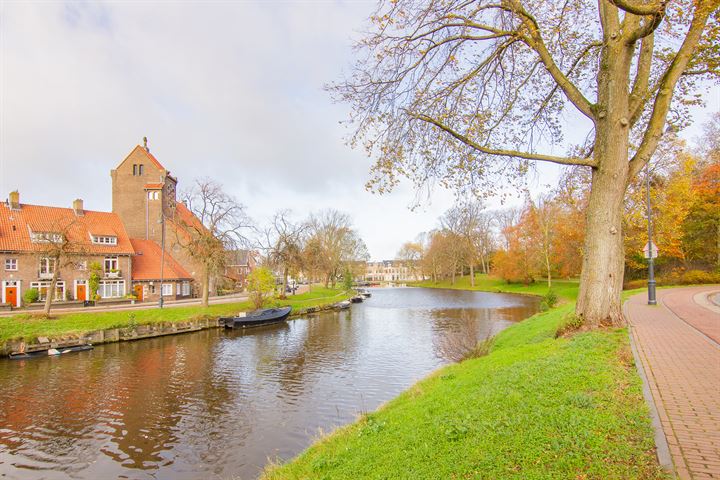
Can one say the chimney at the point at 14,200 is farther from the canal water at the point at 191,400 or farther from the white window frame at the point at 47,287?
the canal water at the point at 191,400

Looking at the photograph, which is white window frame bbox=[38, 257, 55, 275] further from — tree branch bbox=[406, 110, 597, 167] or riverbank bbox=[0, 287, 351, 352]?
tree branch bbox=[406, 110, 597, 167]

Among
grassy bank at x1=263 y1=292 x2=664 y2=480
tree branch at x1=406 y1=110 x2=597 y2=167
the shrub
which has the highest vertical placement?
tree branch at x1=406 y1=110 x2=597 y2=167

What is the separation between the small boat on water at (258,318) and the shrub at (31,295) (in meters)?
14.3

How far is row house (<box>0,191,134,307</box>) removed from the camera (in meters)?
29.2

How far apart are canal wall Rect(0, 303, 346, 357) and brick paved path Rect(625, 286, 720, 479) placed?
2433 cm

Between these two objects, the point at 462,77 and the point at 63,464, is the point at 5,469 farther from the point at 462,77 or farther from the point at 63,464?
the point at 462,77

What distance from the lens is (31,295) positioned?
2950cm

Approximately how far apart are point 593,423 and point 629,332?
5.92 metres

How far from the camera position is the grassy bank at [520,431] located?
155 inches

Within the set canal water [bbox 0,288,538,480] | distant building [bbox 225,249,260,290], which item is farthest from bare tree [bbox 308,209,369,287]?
canal water [bbox 0,288,538,480]

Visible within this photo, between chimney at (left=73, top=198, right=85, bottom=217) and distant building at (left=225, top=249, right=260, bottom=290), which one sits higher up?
chimney at (left=73, top=198, right=85, bottom=217)

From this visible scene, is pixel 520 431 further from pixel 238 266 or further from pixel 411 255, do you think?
pixel 411 255

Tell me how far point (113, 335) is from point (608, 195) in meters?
24.8

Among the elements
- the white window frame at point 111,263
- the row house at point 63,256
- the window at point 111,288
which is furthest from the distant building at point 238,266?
the row house at point 63,256
